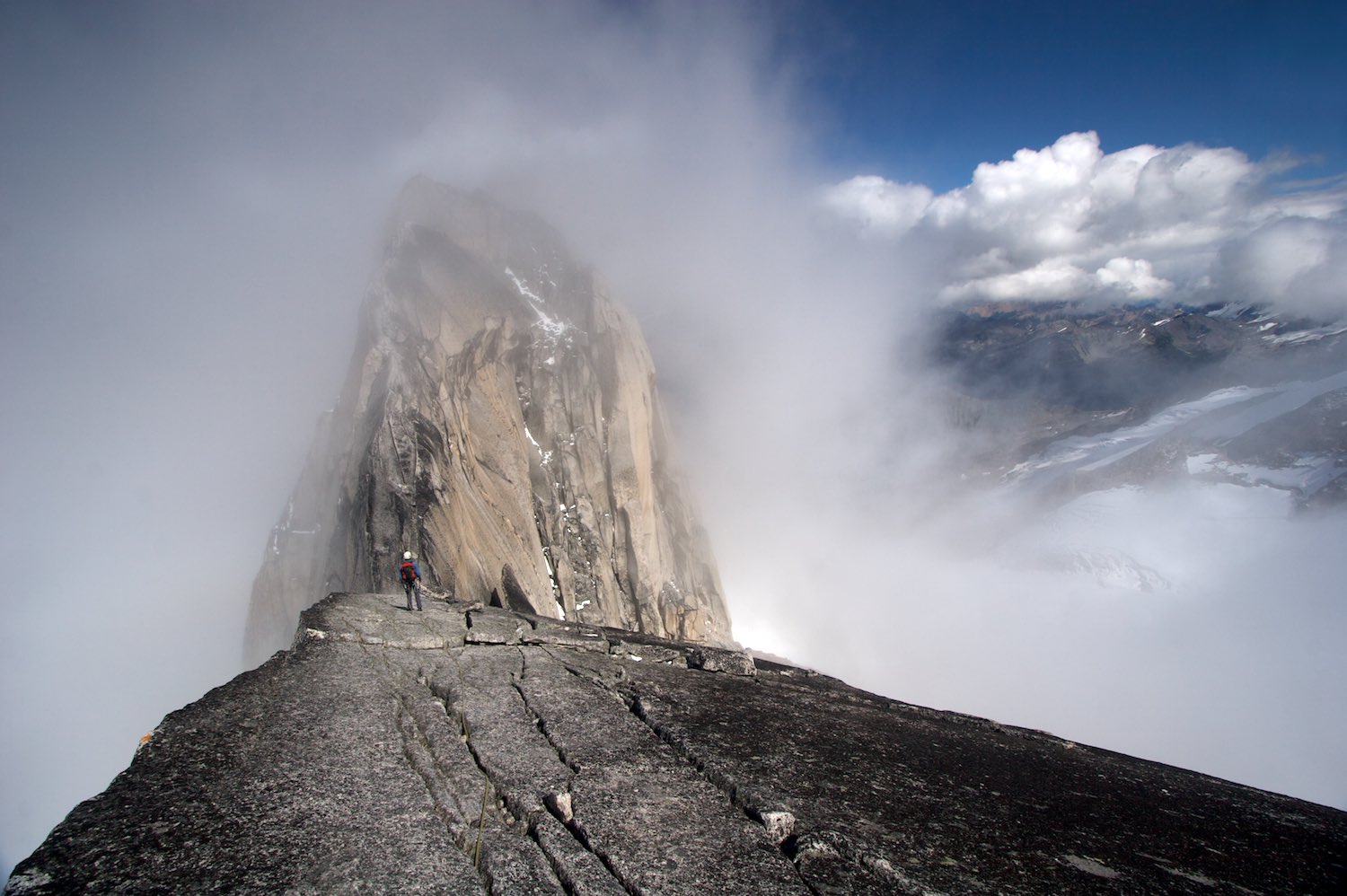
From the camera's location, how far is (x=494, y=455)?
41.3 metres

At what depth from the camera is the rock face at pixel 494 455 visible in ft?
97.9

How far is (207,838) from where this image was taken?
18.2 feet

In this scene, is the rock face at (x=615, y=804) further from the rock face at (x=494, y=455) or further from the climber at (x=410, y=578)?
the rock face at (x=494, y=455)

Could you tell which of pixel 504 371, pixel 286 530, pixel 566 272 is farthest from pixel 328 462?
pixel 566 272

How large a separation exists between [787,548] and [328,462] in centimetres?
16342

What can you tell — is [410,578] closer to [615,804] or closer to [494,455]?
[615,804]

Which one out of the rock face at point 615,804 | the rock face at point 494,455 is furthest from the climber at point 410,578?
the rock face at point 494,455

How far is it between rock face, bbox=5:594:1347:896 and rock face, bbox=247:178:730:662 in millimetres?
11554

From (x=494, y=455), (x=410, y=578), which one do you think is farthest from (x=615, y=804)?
(x=494, y=455)

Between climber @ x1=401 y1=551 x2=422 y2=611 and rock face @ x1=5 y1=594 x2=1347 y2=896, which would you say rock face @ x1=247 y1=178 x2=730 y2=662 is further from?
rock face @ x1=5 y1=594 x2=1347 y2=896

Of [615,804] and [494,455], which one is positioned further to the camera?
[494,455]

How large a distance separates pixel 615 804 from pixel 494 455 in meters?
36.4

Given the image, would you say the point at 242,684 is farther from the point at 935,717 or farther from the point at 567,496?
the point at 567,496

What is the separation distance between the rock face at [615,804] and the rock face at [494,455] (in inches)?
455
